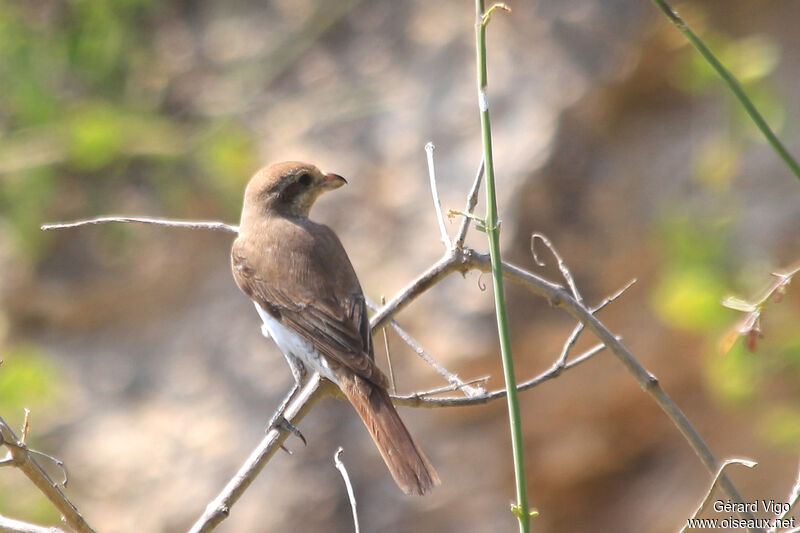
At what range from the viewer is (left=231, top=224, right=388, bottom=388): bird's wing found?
10.5ft

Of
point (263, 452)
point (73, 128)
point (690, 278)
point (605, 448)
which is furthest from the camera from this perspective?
point (605, 448)

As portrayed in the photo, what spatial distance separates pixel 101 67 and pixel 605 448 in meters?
3.96

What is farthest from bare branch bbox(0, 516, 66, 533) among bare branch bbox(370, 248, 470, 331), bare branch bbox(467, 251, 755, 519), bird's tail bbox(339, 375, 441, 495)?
bare branch bbox(467, 251, 755, 519)

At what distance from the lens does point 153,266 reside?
6.43 m

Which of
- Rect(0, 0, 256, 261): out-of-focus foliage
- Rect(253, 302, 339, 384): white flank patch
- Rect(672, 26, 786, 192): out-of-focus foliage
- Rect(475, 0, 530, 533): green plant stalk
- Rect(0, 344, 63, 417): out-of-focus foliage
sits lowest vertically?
Rect(475, 0, 530, 533): green plant stalk

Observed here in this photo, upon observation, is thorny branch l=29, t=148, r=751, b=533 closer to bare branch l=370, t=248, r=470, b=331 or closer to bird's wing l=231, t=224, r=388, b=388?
bare branch l=370, t=248, r=470, b=331

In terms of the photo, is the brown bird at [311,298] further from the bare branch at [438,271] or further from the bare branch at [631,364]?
the bare branch at [631,364]

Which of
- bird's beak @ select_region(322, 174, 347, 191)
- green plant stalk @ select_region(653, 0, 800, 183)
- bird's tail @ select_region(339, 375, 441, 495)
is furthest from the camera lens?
bird's beak @ select_region(322, 174, 347, 191)

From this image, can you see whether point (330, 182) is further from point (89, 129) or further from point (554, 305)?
point (89, 129)

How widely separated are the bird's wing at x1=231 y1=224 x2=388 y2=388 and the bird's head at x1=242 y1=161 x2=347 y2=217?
0.21 m

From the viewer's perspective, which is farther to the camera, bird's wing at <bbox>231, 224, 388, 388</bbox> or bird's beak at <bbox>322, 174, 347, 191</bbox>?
bird's beak at <bbox>322, 174, 347, 191</bbox>

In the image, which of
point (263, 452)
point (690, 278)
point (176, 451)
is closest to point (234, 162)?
point (176, 451)

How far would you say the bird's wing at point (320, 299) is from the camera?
3.21m

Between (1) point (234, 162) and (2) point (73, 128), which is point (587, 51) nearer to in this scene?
(1) point (234, 162)
